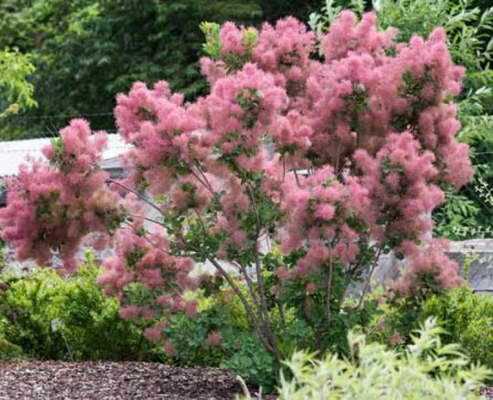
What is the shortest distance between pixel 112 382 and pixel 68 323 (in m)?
1.11

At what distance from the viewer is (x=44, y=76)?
2542 cm

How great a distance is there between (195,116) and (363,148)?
2.93ft

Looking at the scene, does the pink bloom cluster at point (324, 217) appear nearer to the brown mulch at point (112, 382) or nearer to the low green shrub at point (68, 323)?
the brown mulch at point (112, 382)

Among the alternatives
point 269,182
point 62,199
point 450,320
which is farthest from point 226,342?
point 450,320

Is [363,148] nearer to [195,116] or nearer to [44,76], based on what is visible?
[195,116]

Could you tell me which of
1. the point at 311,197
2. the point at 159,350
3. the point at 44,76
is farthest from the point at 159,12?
the point at 311,197

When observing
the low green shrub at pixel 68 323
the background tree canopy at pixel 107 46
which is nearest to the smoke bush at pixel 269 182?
the low green shrub at pixel 68 323

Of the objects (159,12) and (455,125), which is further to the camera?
(159,12)

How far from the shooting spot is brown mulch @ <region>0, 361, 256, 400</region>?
20.8 feet

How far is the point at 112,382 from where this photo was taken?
668 cm

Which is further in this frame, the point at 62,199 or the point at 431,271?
the point at 431,271

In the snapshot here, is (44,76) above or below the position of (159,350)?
below

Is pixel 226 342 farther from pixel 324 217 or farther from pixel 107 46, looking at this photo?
pixel 107 46

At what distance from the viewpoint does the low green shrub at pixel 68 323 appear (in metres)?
7.58
